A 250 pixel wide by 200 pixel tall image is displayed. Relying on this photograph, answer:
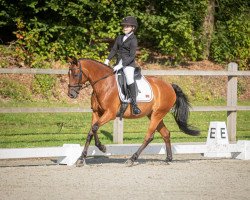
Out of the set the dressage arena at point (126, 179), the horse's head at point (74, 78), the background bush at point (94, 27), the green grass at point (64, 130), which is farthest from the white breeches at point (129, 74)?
the background bush at point (94, 27)

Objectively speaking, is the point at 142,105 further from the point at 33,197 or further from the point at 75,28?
the point at 75,28

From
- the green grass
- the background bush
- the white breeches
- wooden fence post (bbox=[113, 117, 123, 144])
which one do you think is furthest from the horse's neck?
the background bush

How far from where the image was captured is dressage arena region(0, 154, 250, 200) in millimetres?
7570

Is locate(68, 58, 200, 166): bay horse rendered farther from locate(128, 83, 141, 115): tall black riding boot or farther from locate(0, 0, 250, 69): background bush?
locate(0, 0, 250, 69): background bush

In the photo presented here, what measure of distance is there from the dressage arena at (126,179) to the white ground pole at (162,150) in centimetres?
20

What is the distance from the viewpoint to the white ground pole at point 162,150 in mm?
10234

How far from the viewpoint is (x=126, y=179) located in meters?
8.87

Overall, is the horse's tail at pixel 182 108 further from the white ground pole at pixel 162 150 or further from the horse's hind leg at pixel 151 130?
the horse's hind leg at pixel 151 130

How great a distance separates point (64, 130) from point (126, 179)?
614cm

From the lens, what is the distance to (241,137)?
50.0ft

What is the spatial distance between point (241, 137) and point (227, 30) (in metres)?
11.3

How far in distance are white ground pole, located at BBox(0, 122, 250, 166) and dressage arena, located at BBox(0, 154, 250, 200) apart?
7.7 inches

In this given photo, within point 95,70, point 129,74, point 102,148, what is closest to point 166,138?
point 102,148

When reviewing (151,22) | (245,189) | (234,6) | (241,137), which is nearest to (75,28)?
(151,22)
